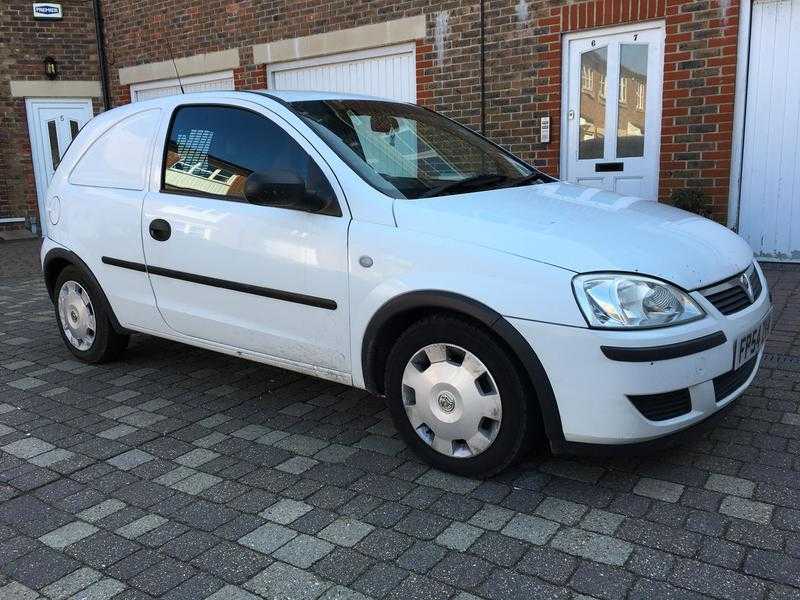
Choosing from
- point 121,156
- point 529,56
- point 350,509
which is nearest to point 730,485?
point 350,509

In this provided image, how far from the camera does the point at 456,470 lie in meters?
3.17

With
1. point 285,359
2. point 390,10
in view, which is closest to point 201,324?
point 285,359

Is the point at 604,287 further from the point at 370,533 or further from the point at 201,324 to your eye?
the point at 201,324

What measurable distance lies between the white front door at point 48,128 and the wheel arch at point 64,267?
8526mm

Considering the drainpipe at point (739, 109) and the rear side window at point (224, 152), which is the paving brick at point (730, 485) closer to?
the rear side window at point (224, 152)

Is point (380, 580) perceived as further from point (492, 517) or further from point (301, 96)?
point (301, 96)

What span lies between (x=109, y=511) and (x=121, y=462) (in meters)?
0.50

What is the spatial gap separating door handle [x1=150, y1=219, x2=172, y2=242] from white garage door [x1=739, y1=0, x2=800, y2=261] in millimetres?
5709

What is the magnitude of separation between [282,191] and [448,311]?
0.97 m

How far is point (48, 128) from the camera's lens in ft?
42.1

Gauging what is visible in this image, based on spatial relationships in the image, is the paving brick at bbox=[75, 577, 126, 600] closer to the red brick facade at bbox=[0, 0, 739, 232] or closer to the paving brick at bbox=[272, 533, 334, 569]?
the paving brick at bbox=[272, 533, 334, 569]

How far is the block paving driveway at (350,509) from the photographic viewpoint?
2.46m

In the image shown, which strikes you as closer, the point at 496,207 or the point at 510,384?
the point at 510,384

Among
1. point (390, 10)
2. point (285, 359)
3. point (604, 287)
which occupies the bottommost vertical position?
point (285, 359)
